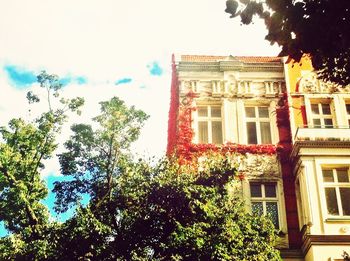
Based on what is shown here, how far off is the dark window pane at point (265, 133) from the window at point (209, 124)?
6.77ft

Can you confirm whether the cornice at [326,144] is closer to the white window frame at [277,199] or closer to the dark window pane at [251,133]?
the white window frame at [277,199]

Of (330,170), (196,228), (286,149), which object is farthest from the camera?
(286,149)

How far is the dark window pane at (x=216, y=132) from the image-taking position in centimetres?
2406

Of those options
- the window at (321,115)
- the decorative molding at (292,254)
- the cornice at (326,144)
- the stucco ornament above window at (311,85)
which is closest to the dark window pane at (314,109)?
the window at (321,115)

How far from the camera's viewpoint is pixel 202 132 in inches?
957

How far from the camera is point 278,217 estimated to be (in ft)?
70.9

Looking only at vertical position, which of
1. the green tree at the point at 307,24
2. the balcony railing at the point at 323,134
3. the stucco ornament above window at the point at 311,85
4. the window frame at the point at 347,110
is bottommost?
the green tree at the point at 307,24

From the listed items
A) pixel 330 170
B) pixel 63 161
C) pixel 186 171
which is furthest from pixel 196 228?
pixel 330 170

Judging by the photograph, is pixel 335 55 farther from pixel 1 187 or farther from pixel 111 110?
pixel 1 187

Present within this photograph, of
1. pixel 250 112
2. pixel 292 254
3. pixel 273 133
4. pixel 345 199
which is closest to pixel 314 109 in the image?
pixel 273 133

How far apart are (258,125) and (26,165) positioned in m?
11.2

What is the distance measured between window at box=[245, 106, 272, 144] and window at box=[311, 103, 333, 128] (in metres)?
2.22

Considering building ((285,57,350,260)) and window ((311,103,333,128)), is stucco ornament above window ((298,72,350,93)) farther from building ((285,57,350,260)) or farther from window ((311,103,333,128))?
window ((311,103,333,128))

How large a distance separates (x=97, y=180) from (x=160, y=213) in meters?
3.82
